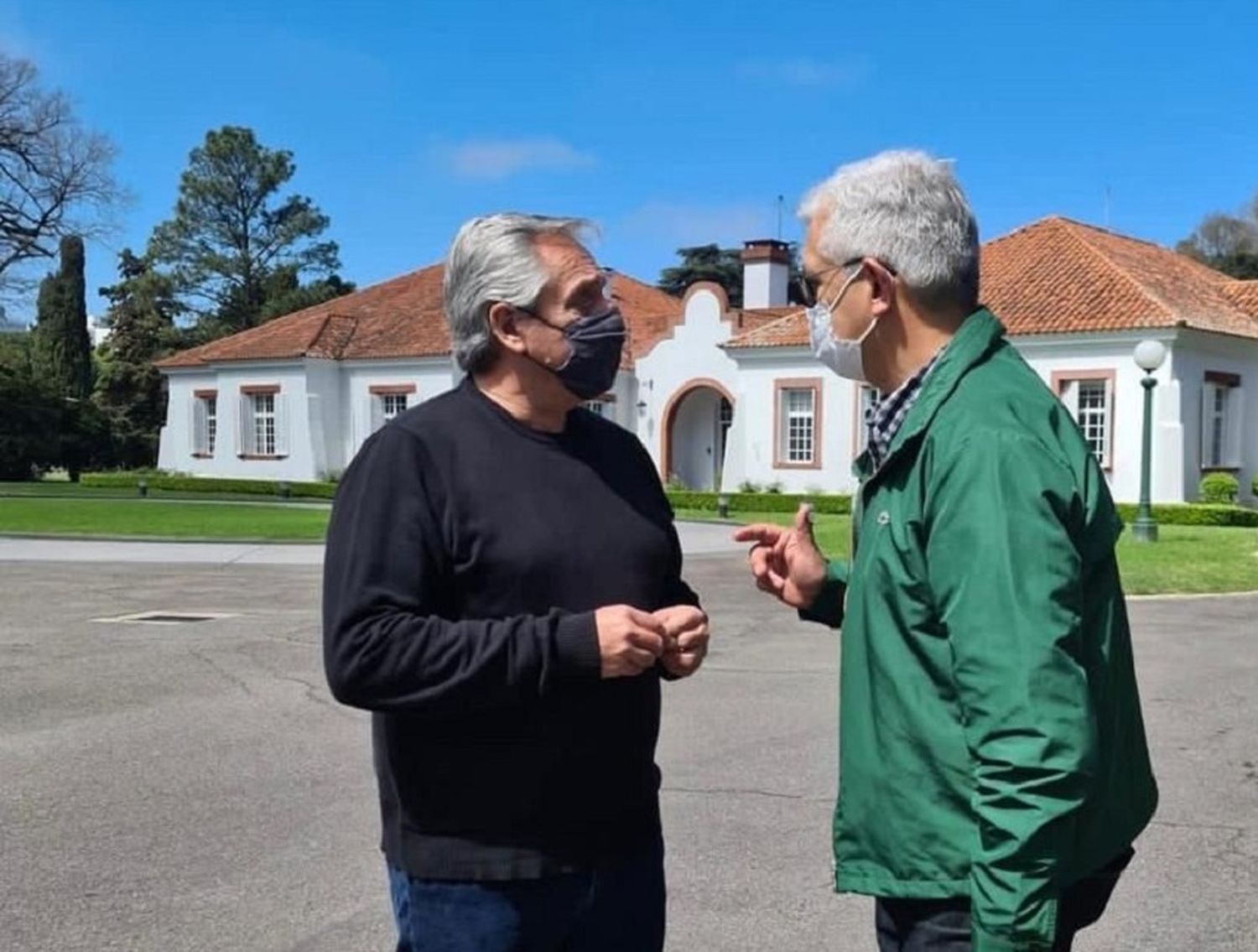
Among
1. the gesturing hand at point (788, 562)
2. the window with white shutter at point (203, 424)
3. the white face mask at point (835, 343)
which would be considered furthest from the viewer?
the window with white shutter at point (203, 424)

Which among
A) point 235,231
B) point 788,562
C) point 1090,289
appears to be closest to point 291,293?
point 235,231

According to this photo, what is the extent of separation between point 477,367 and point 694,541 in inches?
752

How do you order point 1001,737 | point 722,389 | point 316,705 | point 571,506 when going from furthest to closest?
point 722,389 → point 316,705 → point 571,506 → point 1001,737

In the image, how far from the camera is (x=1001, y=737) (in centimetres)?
192

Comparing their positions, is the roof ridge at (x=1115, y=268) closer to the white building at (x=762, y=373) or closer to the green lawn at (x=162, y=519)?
the white building at (x=762, y=373)

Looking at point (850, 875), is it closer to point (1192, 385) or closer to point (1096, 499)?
point (1096, 499)

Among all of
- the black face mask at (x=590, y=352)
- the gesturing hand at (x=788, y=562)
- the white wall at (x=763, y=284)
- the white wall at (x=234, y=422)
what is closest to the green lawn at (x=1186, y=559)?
the gesturing hand at (x=788, y=562)

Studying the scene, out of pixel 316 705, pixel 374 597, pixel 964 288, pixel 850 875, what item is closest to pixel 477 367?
pixel 374 597

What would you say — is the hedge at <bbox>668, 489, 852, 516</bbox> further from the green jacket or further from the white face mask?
the green jacket

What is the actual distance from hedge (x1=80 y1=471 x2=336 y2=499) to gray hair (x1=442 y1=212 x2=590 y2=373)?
36476 mm

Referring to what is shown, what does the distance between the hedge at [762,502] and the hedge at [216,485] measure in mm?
11444

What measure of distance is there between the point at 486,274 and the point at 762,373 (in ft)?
110

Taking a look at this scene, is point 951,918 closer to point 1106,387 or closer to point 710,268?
point 1106,387

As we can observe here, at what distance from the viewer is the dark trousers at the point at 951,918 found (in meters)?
2.09
